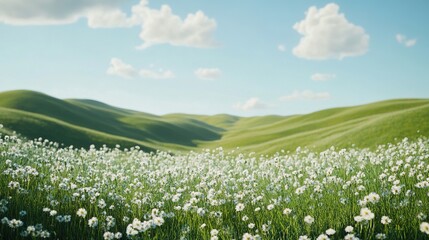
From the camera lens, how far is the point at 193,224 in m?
7.52

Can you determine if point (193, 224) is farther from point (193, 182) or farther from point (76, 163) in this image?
point (76, 163)

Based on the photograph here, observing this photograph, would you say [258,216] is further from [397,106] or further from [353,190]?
[397,106]

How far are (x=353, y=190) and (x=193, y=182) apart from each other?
16.6ft

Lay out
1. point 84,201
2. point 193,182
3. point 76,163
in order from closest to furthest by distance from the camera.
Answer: point 84,201
point 193,182
point 76,163

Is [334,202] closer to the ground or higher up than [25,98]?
closer to the ground

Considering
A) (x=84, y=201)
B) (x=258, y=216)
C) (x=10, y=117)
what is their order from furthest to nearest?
(x=10, y=117) → (x=84, y=201) → (x=258, y=216)

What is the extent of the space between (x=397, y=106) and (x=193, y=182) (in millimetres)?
62090

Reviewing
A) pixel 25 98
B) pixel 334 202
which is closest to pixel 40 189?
pixel 334 202

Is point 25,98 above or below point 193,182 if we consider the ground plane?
above

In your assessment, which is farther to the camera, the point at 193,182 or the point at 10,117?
the point at 10,117

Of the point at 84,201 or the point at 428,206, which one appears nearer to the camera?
the point at 428,206

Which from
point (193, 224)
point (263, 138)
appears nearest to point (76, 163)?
point (193, 224)

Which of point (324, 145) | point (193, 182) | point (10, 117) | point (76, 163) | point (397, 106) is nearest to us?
point (193, 182)

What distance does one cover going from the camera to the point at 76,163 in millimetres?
13227
